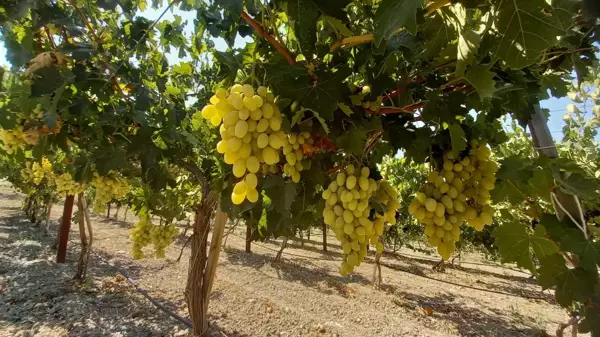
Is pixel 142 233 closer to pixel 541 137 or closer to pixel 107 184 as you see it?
pixel 107 184

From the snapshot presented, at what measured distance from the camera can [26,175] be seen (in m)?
6.50

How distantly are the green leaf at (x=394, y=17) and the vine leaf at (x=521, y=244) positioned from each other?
1.11m

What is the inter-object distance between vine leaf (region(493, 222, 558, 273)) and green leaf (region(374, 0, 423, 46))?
111cm

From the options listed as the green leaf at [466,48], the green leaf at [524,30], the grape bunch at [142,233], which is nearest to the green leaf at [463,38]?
the green leaf at [466,48]

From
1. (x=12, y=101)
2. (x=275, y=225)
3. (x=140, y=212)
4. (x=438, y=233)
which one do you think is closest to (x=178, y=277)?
(x=140, y=212)

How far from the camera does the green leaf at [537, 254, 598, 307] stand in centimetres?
126

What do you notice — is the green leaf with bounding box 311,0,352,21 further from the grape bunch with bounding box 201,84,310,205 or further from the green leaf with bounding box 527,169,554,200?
the green leaf with bounding box 527,169,554,200

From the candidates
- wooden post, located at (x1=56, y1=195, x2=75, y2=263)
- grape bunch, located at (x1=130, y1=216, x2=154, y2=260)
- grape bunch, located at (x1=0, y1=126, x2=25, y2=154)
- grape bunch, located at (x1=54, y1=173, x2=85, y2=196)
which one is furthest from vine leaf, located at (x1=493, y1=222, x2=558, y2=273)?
wooden post, located at (x1=56, y1=195, x2=75, y2=263)

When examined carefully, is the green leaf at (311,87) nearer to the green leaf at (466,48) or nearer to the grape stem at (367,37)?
the grape stem at (367,37)

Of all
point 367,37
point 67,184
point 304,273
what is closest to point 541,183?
point 367,37

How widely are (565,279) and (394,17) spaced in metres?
1.31

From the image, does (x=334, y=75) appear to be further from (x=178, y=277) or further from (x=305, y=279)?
(x=305, y=279)

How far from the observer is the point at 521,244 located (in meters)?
1.38

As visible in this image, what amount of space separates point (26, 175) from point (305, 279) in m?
6.74
